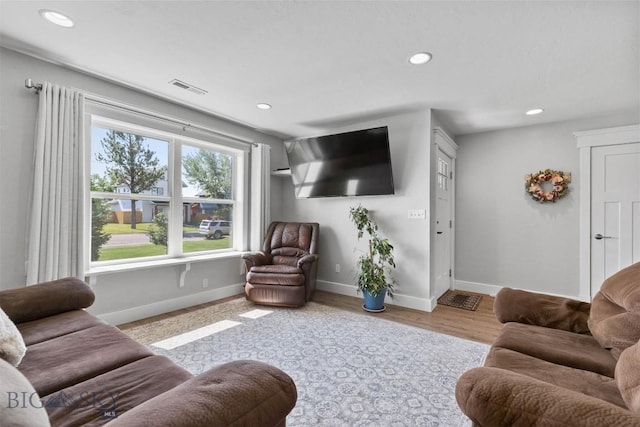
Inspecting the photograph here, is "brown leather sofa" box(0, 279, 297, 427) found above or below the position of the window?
below

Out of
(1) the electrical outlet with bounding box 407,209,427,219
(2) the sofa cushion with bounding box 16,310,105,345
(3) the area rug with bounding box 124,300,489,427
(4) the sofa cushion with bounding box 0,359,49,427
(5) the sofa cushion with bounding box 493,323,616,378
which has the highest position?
(1) the electrical outlet with bounding box 407,209,427,219

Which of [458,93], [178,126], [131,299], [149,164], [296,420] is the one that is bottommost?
[296,420]

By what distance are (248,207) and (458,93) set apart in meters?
2.99

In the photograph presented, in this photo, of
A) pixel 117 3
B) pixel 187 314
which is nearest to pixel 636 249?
pixel 187 314

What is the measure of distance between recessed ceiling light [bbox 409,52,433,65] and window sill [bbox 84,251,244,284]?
304 centimetres

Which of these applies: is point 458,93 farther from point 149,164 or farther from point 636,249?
point 149,164

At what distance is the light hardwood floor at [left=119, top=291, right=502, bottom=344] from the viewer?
272 cm

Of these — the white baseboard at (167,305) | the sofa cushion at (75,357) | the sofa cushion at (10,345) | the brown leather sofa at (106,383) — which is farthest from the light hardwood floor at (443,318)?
the sofa cushion at (10,345)

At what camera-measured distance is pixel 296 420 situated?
153cm

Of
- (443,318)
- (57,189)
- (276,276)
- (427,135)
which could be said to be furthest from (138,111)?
(443,318)

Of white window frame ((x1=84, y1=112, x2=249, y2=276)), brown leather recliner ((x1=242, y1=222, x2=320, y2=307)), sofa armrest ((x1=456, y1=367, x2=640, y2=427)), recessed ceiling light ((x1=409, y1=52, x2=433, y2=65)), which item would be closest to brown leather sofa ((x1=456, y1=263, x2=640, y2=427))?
sofa armrest ((x1=456, y1=367, x2=640, y2=427))

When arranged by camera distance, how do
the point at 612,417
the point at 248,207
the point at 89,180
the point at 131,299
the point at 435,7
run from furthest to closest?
the point at 248,207
the point at 131,299
the point at 89,180
the point at 435,7
the point at 612,417

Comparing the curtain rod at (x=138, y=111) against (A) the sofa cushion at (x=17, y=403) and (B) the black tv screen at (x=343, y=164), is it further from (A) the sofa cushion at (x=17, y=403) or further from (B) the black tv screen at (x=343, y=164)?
(A) the sofa cushion at (x=17, y=403)

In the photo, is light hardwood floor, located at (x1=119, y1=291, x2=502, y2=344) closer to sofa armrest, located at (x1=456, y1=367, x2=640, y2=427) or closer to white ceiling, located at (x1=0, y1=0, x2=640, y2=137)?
sofa armrest, located at (x1=456, y1=367, x2=640, y2=427)
